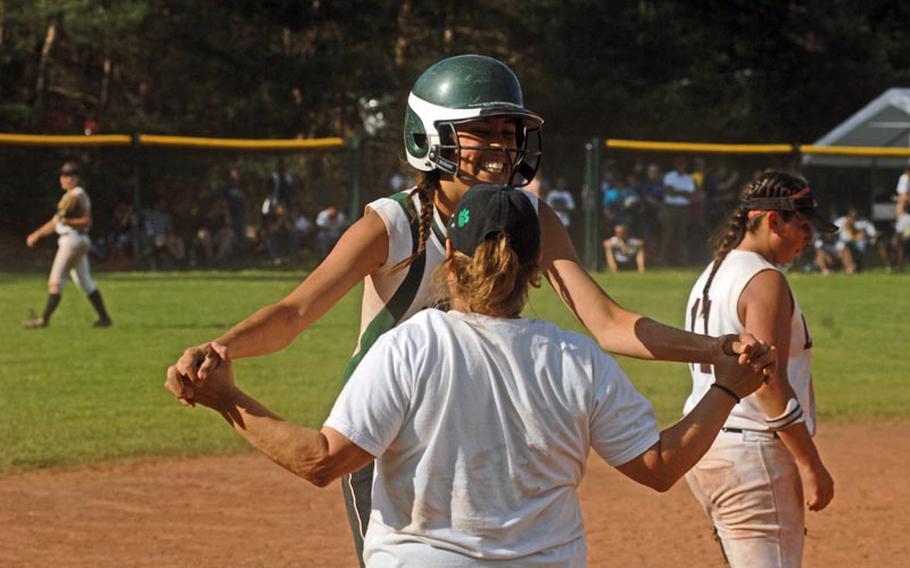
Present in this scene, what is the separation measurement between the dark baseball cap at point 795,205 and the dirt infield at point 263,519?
2642 millimetres

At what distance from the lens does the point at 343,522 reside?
8.00 meters

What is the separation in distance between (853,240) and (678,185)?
343 centimetres

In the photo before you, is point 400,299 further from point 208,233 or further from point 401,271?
point 208,233

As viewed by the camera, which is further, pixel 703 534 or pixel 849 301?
pixel 849 301

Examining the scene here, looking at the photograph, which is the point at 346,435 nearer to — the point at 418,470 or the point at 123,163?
the point at 418,470

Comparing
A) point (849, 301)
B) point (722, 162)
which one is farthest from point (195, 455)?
point (722, 162)

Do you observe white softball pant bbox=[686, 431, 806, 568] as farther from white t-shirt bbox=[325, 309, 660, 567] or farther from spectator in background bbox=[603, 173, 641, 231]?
spectator in background bbox=[603, 173, 641, 231]

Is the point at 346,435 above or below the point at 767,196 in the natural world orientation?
below

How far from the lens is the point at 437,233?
3770 mm

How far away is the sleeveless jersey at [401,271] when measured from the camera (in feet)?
12.2

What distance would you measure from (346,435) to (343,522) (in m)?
5.17

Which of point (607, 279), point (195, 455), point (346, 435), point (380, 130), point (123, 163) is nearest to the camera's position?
point (346, 435)

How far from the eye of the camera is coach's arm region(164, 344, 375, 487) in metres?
2.96

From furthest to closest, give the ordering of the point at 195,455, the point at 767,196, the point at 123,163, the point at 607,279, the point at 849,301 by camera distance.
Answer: the point at 123,163 < the point at 607,279 < the point at 849,301 < the point at 195,455 < the point at 767,196
